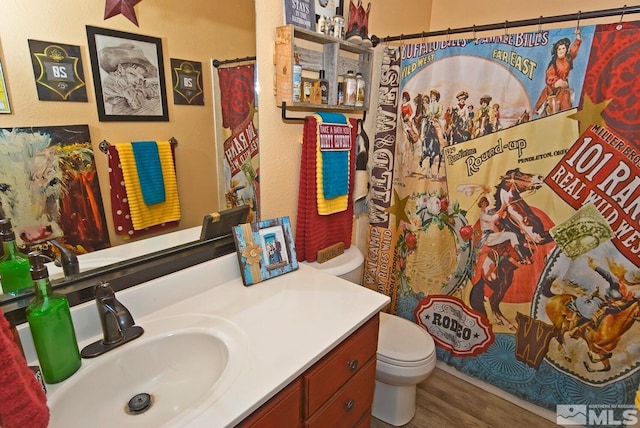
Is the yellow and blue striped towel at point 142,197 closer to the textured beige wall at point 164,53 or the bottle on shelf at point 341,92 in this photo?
the textured beige wall at point 164,53

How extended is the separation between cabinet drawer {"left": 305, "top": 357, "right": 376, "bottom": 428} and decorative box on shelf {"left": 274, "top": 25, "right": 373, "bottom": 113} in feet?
3.49

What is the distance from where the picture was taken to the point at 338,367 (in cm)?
102

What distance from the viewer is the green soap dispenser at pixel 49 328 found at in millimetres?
739

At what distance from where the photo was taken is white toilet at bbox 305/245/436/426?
5.00 feet

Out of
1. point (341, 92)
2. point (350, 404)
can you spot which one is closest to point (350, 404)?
point (350, 404)

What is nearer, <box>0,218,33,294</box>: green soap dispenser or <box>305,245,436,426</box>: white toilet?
<box>0,218,33,294</box>: green soap dispenser

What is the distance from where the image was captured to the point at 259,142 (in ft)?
4.48

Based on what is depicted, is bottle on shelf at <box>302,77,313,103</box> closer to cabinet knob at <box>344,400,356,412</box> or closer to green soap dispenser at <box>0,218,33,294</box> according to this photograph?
green soap dispenser at <box>0,218,33,294</box>

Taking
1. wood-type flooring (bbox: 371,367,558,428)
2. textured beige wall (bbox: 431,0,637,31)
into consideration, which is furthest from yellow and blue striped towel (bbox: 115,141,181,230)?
textured beige wall (bbox: 431,0,637,31)

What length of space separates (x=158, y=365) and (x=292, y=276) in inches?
21.5

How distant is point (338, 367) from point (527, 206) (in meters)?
1.21

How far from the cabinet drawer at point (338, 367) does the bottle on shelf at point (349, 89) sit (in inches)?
41.0

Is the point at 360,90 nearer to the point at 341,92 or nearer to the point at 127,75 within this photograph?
the point at 341,92

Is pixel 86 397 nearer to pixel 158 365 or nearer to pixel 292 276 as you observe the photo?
pixel 158 365
